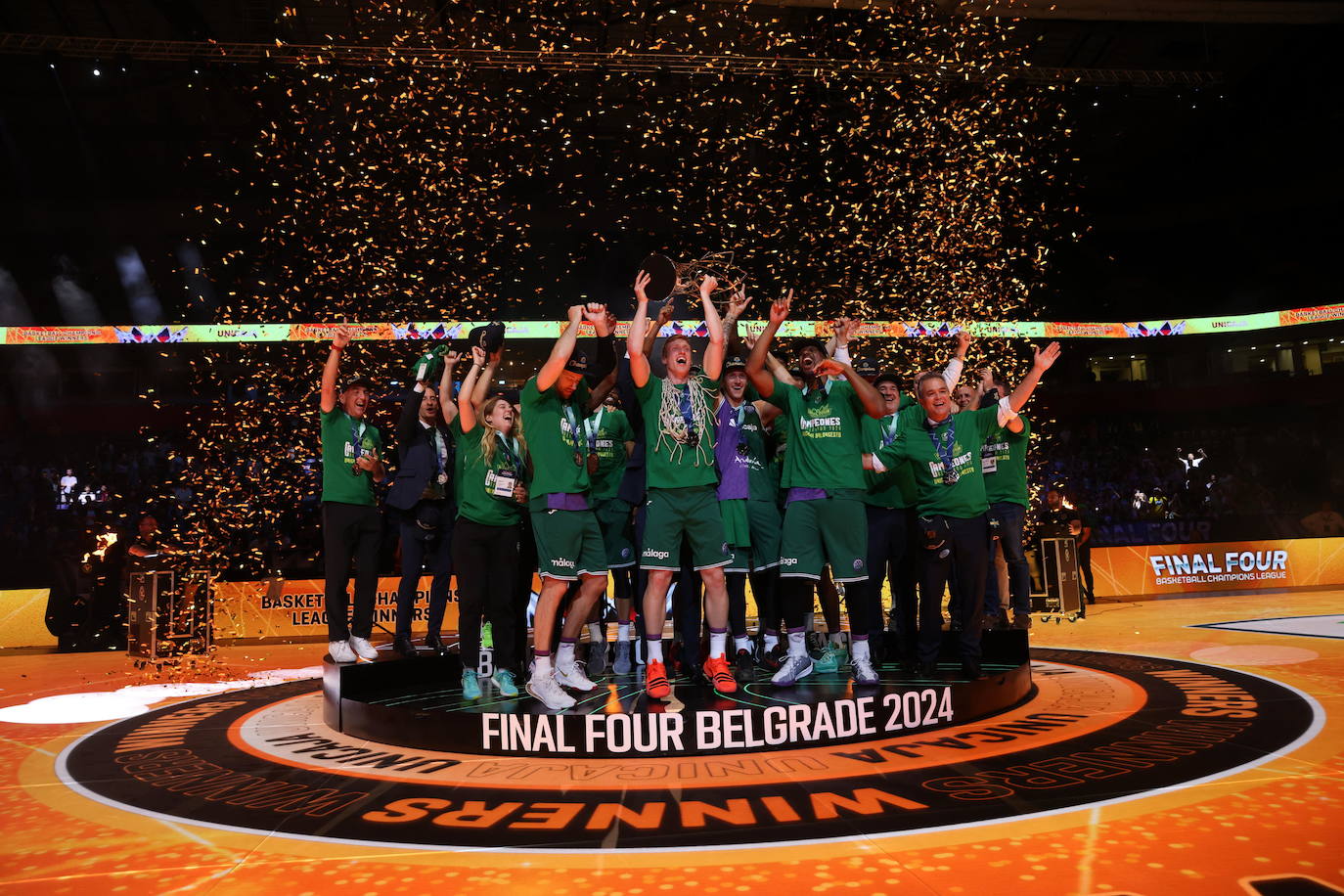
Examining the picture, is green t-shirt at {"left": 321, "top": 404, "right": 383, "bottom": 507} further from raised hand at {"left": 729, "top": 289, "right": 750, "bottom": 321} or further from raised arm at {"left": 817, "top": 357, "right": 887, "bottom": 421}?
raised arm at {"left": 817, "top": 357, "right": 887, "bottom": 421}

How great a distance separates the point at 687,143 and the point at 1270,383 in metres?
16.8

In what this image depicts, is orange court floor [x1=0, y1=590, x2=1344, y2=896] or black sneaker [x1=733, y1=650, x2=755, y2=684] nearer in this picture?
orange court floor [x1=0, y1=590, x2=1344, y2=896]

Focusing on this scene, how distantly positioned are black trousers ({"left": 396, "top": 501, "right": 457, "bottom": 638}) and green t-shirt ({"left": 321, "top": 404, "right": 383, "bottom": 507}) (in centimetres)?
65

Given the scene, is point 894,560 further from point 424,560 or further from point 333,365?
point 333,365

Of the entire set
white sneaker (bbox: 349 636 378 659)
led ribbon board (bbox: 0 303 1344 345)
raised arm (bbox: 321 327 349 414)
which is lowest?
white sneaker (bbox: 349 636 378 659)

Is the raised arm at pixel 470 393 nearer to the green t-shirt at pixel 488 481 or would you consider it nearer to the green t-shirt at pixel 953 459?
the green t-shirt at pixel 488 481

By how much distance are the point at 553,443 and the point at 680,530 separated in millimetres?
829

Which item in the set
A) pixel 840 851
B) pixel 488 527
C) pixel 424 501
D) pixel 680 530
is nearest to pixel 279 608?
pixel 424 501

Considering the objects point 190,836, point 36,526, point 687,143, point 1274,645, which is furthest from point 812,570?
point 36,526

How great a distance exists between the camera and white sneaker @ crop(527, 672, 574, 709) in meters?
4.74

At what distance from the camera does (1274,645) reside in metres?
7.56

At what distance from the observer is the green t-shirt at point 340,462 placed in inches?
242

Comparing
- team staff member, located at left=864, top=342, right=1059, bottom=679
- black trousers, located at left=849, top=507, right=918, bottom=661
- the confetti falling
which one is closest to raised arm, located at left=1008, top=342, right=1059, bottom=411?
team staff member, located at left=864, top=342, right=1059, bottom=679

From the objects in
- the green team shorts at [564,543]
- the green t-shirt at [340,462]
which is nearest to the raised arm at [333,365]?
the green t-shirt at [340,462]
